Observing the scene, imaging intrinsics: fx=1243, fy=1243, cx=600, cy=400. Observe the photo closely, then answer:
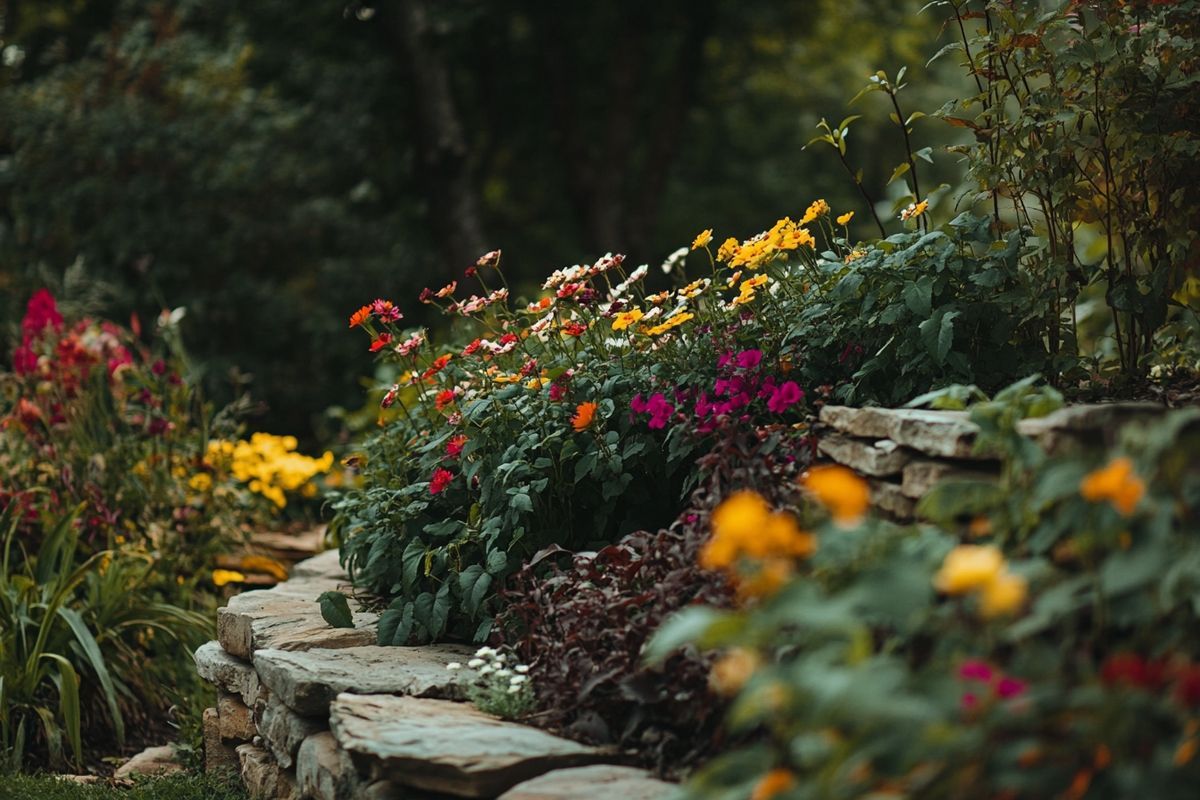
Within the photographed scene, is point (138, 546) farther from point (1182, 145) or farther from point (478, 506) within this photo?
point (1182, 145)

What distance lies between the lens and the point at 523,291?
33.7 ft

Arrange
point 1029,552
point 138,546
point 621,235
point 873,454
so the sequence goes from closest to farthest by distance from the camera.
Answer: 1. point 1029,552
2. point 873,454
3. point 138,546
4. point 621,235

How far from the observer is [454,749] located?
2.45 metres

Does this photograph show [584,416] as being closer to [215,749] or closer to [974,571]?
[215,749]

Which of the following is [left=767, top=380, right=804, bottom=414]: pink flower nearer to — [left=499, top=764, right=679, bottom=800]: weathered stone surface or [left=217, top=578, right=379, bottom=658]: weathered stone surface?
[left=499, top=764, right=679, bottom=800]: weathered stone surface

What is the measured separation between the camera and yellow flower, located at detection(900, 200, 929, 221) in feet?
10.6

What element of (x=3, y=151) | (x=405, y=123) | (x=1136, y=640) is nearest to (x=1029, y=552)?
(x=1136, y=640)

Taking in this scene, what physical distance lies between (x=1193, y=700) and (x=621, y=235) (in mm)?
9645

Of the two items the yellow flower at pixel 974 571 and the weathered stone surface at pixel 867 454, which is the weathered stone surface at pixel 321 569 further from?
the yellow flower at pixel 974 571

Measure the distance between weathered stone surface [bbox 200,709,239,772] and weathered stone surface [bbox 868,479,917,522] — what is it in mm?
2125

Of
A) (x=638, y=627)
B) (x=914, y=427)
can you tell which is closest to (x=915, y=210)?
(x=914, y=427)

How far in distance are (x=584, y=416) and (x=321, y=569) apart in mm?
1905

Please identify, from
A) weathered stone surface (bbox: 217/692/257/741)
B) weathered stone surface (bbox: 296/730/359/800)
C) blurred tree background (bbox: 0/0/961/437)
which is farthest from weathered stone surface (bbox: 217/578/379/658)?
blurred tree background (bbox: 0/0/961/437)

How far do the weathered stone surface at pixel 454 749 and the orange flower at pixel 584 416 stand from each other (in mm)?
823
